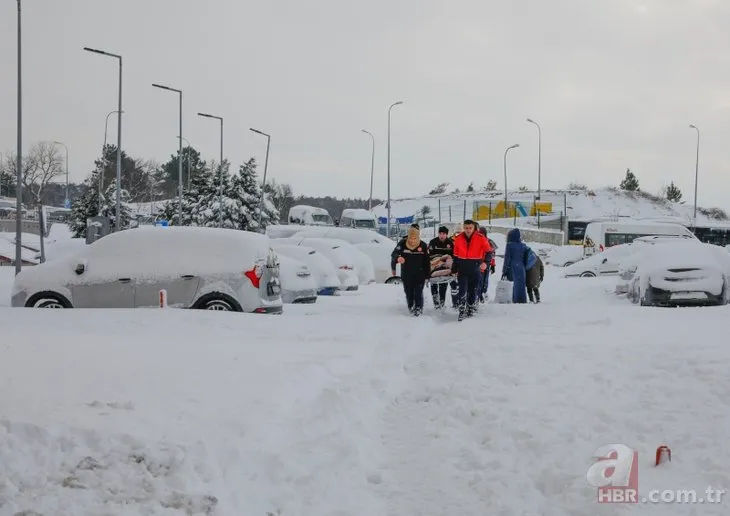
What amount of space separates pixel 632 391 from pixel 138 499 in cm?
422

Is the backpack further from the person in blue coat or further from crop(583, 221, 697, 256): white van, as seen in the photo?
crop(583, 221, 697, 256): white van

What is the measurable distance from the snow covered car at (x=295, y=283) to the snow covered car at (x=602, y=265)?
Result: 1756 cm

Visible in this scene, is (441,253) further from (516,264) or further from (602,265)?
(602,265)

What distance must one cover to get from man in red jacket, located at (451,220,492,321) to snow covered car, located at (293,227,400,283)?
35.7 ft

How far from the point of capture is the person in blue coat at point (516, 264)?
15977 millimetres

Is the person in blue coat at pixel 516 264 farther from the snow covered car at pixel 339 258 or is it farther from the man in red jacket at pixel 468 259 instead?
the snow covered car at pixel 339 258

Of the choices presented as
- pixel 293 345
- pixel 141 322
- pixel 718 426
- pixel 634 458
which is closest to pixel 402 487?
pixel 634 458

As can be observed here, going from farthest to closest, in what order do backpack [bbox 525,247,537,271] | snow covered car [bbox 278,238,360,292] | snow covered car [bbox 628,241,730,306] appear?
1. snow covered car [bbox 278,238,360,292]
2. backpack [bbox 525,247,537,271]
3. snow covered car [bbox 628,241,730,306]

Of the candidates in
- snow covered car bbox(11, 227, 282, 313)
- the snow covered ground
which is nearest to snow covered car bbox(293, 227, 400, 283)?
snow covered car bbox(11, 227, 282, 313)

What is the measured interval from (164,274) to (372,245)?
14211mm

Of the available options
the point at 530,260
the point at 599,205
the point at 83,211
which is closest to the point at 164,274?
the point at 530,260

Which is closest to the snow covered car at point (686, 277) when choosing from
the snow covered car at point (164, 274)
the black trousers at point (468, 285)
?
the black trousers at point (468, 285)

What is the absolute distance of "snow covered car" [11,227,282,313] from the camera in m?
11.7

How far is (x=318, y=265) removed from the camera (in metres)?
17.8
